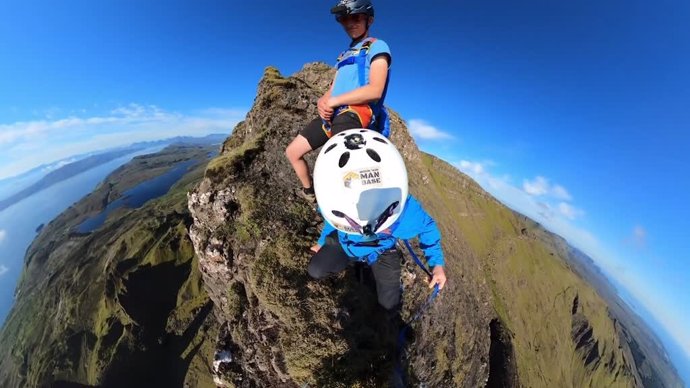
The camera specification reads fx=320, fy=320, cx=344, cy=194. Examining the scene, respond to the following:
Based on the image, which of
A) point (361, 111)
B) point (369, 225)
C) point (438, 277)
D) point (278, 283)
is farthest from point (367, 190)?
point (278, 283)

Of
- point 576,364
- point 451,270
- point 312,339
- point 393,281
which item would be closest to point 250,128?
point 312,339

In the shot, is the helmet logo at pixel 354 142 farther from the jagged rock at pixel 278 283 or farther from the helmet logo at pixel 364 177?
the jagged rock at pixel 278 283

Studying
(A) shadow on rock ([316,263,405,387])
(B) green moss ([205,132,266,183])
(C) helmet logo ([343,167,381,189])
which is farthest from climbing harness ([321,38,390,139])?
(B) green moss ([205,132,266,183])

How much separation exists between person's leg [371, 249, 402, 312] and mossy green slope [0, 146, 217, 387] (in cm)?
6634

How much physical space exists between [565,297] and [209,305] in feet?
529

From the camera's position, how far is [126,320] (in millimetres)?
114000

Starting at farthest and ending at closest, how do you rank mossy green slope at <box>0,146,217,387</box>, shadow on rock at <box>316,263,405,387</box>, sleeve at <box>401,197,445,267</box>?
1. mossy green slope at <box>0,146,217,387</box>
2. shadow on rock at <box>316,263,405,387</box>
3. sleeve at <box>401,197,445,267</box>

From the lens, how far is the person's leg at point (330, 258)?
874 cm

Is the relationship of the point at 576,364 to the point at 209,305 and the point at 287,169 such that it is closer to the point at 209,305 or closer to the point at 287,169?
the point at 209,305

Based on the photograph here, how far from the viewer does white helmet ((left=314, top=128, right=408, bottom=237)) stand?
621cm

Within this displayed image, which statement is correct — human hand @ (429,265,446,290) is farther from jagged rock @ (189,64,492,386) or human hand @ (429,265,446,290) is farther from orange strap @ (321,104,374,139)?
jagged rock @ (189,64,492,386)

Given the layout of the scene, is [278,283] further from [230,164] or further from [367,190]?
[367,190]

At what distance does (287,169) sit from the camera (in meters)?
16.8

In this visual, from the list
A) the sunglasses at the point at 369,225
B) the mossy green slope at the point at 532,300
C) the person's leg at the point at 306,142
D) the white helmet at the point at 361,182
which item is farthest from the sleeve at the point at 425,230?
the mossy green slope at the point at 532,300
